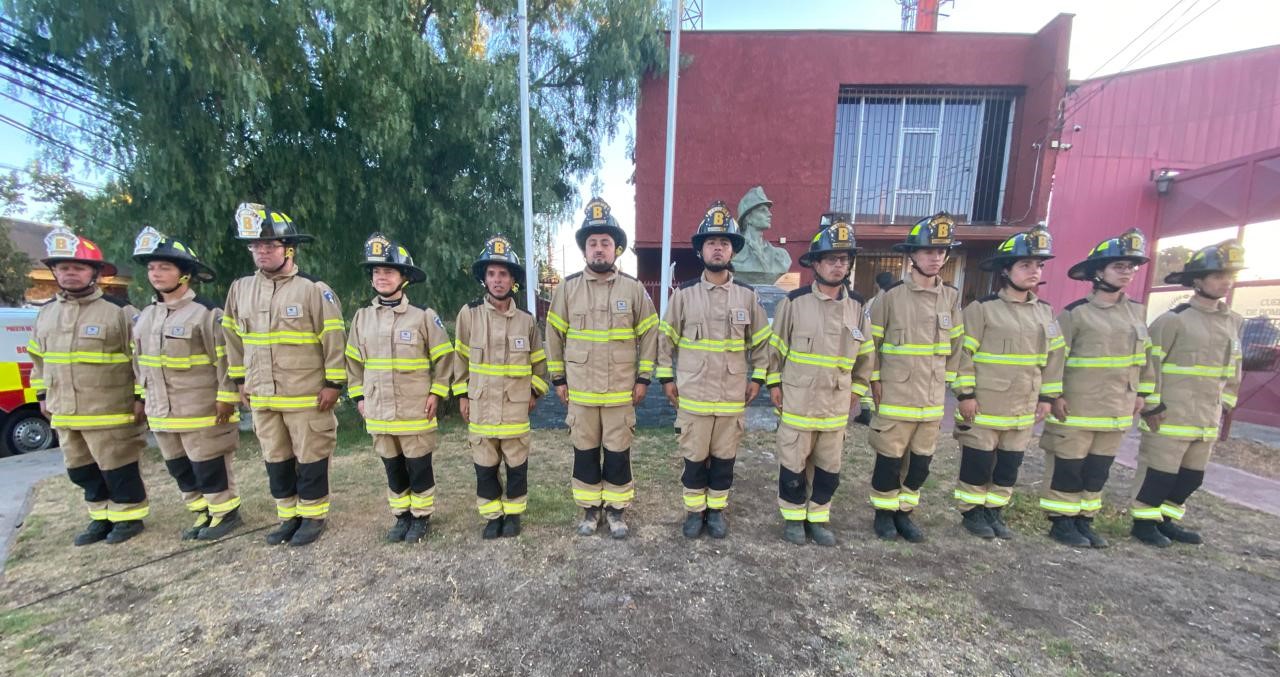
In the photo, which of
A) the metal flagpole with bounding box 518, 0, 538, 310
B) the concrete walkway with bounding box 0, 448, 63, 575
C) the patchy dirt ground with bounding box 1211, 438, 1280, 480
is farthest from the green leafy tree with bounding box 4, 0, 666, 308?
the patchy dirt ground with bounding box 1211, 438, 1280, 480

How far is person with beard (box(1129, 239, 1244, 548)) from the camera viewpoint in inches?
138

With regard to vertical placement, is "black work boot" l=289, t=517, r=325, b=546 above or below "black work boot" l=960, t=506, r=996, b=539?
below

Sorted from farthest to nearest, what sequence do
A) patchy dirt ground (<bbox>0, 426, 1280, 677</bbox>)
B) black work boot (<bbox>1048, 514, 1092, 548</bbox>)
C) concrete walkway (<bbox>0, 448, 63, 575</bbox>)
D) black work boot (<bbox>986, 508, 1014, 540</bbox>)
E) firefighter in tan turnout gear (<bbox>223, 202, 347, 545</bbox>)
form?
concrete walkway (<bbox>0, 448, 63, 575</bbox>) < black work boot (<bbox>986, 508, 1014, 540</bbox>) < black work boot (<bbox>1048, 514, 1092, 548</bbox>) < firefighter in tan turnout gear (<bbox>223, 202, 347, 545</bbox>) < patchy dirt ground (<bbox>0, 426, 1280, 677</bbox>)

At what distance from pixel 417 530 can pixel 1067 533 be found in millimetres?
4794

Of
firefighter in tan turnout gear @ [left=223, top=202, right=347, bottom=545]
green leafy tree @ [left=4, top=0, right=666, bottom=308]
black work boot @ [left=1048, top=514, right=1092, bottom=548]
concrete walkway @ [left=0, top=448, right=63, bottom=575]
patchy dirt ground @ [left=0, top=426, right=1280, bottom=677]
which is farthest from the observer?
green leafy tree @ [left=4, top=0, right=666, bottom=308]

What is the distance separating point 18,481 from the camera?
16.6 feet

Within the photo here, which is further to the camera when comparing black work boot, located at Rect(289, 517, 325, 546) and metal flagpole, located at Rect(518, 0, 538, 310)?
metal flagpole, located at Rect(518, 0, 538, 310)

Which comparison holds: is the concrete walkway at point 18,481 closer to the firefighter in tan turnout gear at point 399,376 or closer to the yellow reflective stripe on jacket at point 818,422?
the firefighter in tan turnout gear at point 399,376

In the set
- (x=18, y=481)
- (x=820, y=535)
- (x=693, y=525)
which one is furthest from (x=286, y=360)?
(x=18, y=481)

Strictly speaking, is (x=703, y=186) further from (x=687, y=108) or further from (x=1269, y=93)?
(x=1269, y=93)

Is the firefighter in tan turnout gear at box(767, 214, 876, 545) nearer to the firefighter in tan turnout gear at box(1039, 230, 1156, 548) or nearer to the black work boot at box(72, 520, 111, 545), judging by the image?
the firefighter in tan turnout gear at box(1039, 230, 1156, 548)

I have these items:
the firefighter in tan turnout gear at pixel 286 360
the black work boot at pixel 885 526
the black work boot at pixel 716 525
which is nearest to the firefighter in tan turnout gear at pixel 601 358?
the black work boot at pixel 716 525

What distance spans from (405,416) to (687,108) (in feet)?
29.8

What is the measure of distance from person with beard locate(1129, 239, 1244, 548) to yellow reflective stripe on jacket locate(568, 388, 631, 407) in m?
3.80
